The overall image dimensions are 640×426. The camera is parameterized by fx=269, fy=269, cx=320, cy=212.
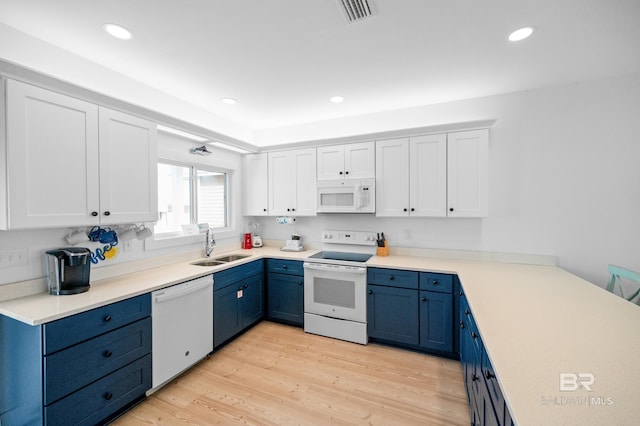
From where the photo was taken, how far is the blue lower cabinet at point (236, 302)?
108 inches

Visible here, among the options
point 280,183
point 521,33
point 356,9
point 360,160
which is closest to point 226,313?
point 280,183

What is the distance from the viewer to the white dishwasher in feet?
7.05

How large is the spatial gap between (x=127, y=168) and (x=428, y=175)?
114 inches

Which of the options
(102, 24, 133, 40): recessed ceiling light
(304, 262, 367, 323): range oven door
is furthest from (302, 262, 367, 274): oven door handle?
(102, 24, 133, 40): recessed ceiling light

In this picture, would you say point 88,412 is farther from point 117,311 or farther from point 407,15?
point 407,15

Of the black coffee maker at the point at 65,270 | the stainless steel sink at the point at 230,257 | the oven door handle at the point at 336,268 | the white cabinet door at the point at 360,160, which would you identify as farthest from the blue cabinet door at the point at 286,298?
the black coffee maker at the point at 65,270

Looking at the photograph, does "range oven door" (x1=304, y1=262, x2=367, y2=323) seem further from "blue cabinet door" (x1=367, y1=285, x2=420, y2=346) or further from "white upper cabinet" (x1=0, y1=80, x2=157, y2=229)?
"white upper cabinet" (x1=0, y1=80, x2=157, y2=229)

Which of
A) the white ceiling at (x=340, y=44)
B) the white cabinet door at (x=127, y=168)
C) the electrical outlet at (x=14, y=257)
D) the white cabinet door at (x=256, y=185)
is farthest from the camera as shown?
the white cabinet door at (x=256, y=185)

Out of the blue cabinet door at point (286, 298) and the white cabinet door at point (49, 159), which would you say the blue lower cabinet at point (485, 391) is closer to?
the blue cabinet door at point (286, 298)

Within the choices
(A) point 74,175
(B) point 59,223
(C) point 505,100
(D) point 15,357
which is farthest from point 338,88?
(D) point 15,357

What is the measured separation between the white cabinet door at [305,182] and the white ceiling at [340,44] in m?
0.81

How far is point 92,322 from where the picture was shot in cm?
174

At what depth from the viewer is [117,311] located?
1884 mm

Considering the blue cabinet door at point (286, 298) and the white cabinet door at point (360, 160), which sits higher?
the white cabinet door at point (360, 160)
